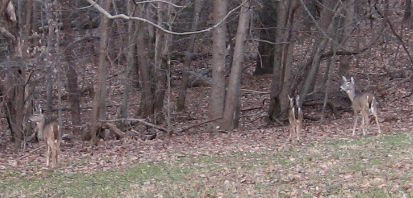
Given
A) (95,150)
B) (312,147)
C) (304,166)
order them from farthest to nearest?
(95,150), (312,147), (304,166)

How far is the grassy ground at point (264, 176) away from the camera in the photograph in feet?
32.5

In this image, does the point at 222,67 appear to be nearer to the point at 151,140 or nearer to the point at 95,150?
the point at 151,140

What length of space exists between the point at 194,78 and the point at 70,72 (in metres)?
7.19

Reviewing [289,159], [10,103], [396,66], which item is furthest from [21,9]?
[396,66]

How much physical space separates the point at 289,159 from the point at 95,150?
20.4ft

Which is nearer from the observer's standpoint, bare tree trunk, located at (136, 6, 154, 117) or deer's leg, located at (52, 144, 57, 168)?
deer's leg, located at (52, 144, 57, 168)

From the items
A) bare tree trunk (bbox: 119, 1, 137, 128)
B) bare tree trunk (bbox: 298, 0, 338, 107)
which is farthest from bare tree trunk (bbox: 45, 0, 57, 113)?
bare tree trunk (bbox: 298, 0, 338, 107)

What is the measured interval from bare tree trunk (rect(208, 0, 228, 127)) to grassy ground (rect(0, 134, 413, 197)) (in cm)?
613

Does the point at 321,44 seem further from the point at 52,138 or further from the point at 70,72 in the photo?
the point at 52,138

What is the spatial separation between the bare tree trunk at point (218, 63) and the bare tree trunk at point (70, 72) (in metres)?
4.98

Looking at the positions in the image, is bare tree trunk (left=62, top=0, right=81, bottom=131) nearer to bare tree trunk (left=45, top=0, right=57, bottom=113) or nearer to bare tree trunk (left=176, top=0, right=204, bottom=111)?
bare tree trunk (left=45, top=0, right=57, bottom=113)

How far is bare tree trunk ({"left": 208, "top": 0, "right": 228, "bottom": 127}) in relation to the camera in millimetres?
20250

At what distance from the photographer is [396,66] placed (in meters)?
27.2

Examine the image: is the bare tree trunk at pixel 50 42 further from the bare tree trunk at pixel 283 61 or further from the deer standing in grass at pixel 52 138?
the bare tree trunk at pixel 283 61
